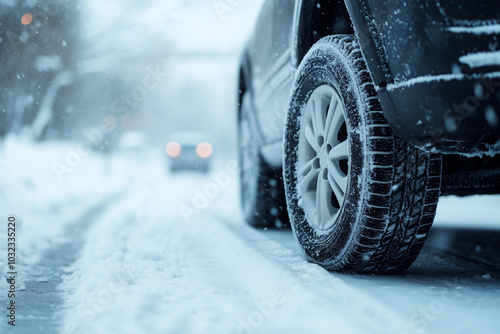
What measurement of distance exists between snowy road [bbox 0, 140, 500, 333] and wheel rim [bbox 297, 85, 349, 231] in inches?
10.2

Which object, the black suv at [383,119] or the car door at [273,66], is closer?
the black suv at [383,119]

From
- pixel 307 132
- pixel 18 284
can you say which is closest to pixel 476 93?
pixel 307 132

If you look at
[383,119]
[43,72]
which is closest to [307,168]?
[383,119]

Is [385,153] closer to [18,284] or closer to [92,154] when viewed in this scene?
[18,284]

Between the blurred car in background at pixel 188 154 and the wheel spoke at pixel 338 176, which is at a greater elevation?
the wheel spoke at pixel 338 176

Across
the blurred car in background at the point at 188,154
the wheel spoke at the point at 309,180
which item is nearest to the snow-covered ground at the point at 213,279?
the wheel spoke at the point at 309,180

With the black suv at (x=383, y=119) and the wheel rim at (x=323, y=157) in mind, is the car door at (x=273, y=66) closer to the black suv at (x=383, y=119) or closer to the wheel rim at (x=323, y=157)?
the black suv at (x=383, y=119)

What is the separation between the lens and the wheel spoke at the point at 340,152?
187 cm

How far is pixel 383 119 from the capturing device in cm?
170

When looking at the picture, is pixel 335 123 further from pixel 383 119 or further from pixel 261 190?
pixel 261 190

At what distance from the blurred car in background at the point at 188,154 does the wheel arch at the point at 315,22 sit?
1481 cm

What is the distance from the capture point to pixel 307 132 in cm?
221

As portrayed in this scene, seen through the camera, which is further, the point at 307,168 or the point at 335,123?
the point at 307,168

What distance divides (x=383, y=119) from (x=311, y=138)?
51 cm
